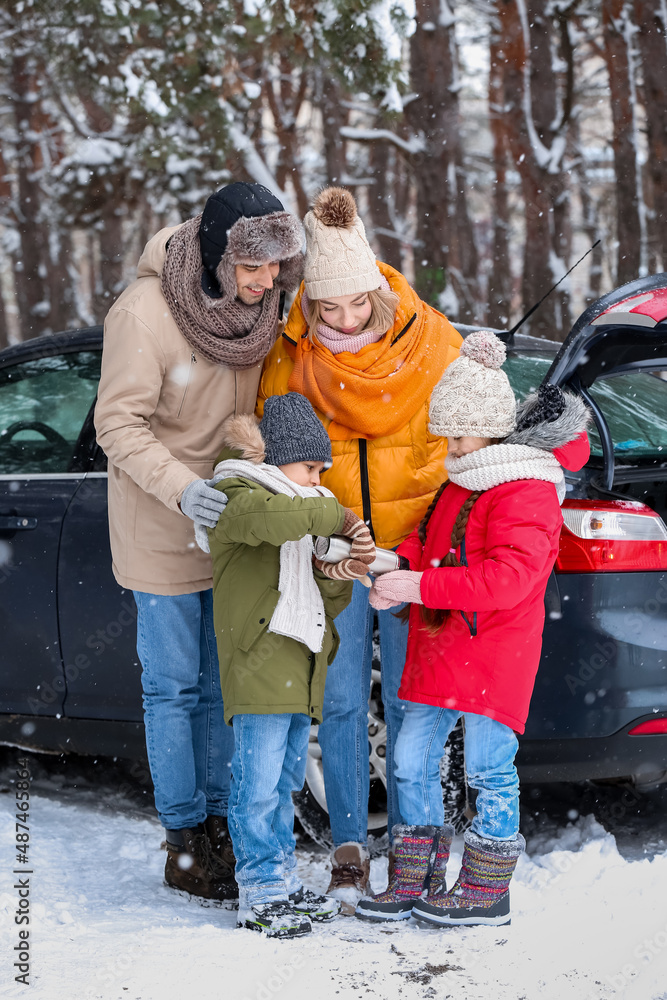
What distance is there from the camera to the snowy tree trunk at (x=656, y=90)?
28.8 ft

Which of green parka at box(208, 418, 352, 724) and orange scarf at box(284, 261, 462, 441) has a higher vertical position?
orange scarf at box(284, 261, 462, 441)

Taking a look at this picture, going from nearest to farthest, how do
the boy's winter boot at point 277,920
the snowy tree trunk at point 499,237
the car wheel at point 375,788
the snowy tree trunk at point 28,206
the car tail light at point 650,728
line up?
the boy's winter boot at point 277,920 → the car tail light at point 650,728 → the car wheel at point 375,788 → the snowy tree trunk at point 499,237 → the snowy tree trunk at point 28,206

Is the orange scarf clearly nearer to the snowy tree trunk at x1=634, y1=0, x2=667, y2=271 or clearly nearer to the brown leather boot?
the brown leather boot

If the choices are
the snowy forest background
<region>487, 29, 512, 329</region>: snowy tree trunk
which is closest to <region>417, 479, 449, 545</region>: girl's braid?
the snowy forest background

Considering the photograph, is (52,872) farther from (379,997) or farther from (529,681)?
(529,681)

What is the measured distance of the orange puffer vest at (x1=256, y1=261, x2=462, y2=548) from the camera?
2.82 metres

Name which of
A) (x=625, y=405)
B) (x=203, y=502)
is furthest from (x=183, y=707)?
(x=625, y=405)

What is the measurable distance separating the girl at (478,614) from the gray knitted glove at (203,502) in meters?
0.50

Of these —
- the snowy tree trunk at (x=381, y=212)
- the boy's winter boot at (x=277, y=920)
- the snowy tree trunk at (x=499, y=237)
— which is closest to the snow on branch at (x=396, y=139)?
the snowy tree trunk at (x=499, y=237)

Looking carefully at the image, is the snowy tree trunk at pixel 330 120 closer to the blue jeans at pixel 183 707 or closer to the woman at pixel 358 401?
the woman at pixel 358 401

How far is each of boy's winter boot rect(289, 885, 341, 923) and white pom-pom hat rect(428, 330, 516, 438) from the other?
1.38 metres

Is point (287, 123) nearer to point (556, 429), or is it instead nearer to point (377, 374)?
point (377, 374)

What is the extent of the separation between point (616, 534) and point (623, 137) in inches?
373

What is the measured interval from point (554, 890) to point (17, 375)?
2685 mm
